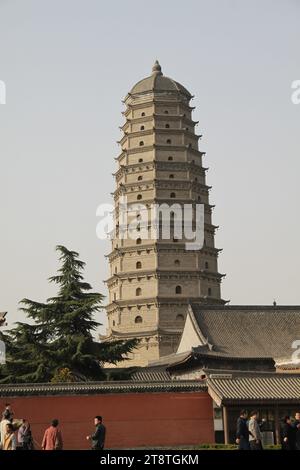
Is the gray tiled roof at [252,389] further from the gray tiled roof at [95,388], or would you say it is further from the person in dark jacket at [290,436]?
the person in dark jacket at [290,436]

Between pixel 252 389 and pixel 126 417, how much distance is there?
12.6 feet

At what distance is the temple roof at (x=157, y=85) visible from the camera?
1891 inches

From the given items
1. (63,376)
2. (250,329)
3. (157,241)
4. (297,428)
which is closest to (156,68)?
(157,241)

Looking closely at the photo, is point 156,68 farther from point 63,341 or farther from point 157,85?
point 63,341

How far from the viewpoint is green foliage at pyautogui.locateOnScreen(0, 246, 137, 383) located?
29.2 meters

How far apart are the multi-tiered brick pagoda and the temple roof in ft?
0.21

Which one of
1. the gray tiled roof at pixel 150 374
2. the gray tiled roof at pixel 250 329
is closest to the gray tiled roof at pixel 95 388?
the gray tiled roof at pixel 150 374

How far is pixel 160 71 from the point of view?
166ft

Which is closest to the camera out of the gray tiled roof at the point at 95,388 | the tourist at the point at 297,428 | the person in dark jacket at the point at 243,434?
the person in dark jacket at the point at 243,434

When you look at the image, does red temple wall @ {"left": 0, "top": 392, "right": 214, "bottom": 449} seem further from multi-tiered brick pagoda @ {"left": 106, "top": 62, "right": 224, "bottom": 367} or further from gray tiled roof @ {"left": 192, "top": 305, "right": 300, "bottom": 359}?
multi-tiered brick pagoda @ {"left": 106, "top": 62, "right": 224, "bottom": 367}

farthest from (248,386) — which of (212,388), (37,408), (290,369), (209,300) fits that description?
(209,300)

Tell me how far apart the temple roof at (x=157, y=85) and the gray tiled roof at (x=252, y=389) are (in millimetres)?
28243

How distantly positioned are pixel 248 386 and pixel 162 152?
1021 inches
